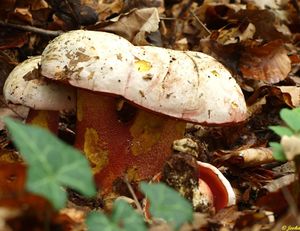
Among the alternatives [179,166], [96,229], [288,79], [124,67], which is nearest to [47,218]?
[96,229]

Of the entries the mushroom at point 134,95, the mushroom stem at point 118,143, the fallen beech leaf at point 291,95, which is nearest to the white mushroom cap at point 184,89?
the mushroom at point 134,95

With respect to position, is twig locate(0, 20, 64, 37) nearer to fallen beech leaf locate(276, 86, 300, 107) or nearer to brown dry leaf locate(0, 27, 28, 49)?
brown dry leaf locate(0, 27, 28, 49)

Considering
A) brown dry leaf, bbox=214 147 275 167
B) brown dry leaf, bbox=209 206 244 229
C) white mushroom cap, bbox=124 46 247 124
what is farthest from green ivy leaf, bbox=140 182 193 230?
brown dry leaf, bbox=214 147 275 167

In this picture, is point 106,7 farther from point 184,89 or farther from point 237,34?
point 184,89

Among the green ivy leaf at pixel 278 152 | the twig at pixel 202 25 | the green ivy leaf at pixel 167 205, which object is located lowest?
the twig at pixel 202 25

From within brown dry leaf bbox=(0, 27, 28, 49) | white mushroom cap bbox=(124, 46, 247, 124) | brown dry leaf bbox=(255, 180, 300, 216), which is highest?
white mushroom cap bbox=(124, 46, 247, 124)

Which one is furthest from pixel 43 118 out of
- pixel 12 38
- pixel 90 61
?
pixel 12 38

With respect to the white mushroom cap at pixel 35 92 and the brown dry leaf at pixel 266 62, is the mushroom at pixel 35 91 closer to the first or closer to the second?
the white mushroom cap at pixel 35 92
